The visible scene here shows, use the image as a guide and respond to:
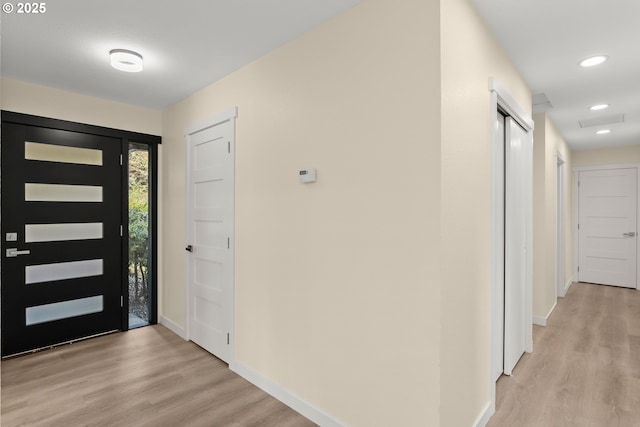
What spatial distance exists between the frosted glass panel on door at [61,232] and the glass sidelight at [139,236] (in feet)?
1.32

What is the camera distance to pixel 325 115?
2.15 m

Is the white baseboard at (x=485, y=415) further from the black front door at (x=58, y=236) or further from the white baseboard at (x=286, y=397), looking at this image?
the black front door at (x=58, y=236)

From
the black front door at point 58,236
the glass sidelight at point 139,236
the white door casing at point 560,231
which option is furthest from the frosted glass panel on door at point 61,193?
the white door casing at point 560,231

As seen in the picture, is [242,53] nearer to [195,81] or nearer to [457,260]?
[195,81]

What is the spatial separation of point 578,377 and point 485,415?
124 cm

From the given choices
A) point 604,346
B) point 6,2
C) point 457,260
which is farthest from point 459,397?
point 6,2

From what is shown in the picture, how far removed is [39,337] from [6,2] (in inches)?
114

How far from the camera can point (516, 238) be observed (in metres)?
2.85

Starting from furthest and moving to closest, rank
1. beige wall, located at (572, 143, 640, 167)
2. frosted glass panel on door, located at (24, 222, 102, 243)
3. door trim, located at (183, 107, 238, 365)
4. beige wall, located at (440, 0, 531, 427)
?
beige wall, located at (572, 143, 640, 167), frosted glass panel on door, located at (24, 222, 102, 243), door trim, located at (183, 107, 238, 365), beige wall, located at (440, 0, 531, 427)

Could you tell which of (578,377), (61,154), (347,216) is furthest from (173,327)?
(578,377)

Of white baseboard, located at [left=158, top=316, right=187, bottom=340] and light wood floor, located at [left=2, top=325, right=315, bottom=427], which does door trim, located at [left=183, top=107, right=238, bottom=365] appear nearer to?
white baseboard, located at [left=158, top=316, right=187, bottom=340]

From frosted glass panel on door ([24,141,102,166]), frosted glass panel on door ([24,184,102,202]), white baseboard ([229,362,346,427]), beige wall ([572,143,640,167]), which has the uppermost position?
beige wall ([572,143,640,167])

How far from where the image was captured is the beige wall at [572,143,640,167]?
5.67 meters

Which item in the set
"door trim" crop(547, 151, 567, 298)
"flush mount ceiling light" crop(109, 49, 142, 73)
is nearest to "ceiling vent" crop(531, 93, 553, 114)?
"door trim" crop(547, 151, 567, 298)
